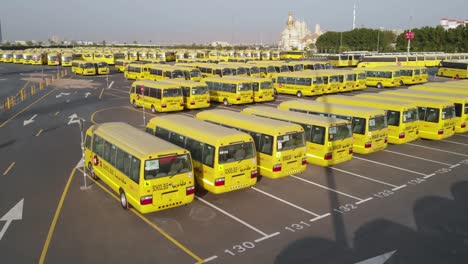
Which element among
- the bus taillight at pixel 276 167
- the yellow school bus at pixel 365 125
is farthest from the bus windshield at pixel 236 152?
the yellow school bus at pixel 365 125

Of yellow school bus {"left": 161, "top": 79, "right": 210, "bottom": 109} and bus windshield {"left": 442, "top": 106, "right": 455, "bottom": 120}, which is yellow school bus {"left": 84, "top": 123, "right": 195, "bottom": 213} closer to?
bus windshield {"left": 442, "top": 106, "right": 455, "bottom": 120}

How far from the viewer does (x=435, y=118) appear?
79.7 ft

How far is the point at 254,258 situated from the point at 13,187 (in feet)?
37.2

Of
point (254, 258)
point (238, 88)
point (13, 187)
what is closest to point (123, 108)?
point (238, 88)

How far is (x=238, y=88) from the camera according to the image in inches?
1390

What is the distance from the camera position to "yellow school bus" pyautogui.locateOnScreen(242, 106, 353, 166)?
1873 cm

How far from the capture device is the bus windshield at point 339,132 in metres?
18.7

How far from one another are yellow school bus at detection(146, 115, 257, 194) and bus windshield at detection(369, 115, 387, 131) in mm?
8224

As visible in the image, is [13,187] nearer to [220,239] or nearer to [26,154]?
[26,154]

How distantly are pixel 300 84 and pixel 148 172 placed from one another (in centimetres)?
3044

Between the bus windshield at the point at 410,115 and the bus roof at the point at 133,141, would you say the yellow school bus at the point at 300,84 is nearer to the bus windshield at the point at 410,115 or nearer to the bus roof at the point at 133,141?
the bus windshield at the point at 410,115

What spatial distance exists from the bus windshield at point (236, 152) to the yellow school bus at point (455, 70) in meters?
51.4

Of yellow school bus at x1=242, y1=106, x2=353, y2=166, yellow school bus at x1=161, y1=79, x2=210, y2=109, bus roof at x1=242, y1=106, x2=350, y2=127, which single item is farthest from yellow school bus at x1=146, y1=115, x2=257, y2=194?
yellow school bus at x1=161, y1=79, x2=210, y2=109

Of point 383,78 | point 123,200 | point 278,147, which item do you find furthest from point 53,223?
point 383,78
